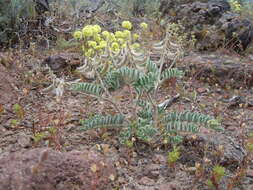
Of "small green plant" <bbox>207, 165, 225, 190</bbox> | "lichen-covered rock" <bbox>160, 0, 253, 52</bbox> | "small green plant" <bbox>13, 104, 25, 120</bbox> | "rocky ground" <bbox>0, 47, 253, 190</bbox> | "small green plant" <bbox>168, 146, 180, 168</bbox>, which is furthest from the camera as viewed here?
"lichen-covered rock" <bbox>160, 0, 253, 52</bbox>

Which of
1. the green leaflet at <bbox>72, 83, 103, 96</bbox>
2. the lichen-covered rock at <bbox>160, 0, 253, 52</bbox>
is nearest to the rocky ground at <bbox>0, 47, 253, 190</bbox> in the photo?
the green leaflet at <bbox>72, 83, 103, 96</bbox>

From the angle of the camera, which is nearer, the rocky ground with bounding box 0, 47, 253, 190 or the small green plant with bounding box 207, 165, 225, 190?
the rocky ground with bounding box 0, 47, 253, 190

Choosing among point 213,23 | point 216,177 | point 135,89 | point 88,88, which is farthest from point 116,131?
point 213,23

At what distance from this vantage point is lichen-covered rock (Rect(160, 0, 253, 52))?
5.43 m

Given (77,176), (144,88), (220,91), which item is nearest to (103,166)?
(77,176)

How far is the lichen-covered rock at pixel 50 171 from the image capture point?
1.91 meters

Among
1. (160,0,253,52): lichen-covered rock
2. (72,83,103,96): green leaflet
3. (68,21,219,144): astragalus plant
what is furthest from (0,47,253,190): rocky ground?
(160,0,253,52): lichen-covered rock

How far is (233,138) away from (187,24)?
3536 mm

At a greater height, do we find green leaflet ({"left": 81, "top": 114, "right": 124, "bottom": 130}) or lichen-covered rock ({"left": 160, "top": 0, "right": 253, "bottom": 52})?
lichen-covered rock ({"left": 160, "top": 0, "right": 253, "bottom": 52})

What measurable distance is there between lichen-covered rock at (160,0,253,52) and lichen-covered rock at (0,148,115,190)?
3917mm

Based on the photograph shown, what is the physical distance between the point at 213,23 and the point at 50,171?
484 cm

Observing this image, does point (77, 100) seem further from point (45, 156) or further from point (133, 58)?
point (45, 156)

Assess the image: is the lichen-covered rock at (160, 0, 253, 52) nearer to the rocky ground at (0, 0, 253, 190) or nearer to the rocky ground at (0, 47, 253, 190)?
the rocky ground at (0, 0, 253, 190)

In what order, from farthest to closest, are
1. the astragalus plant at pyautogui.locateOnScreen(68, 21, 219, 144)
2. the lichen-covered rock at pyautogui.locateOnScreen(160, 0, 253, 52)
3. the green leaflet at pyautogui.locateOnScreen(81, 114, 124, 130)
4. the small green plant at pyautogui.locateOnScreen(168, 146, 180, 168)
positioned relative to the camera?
the lichen-covered rock at pyautogui.locateOnScreen(160, 0, 253, 52) → the green leaflet at pyautogui.locateOnScreen(81, 114, 124, 130) → the astragalus plant at pyautogui.locateOnScreen(68, 21, 219, 144) → the small green plant at pyautogui.locateOnScreen(168, 146, 180, 168)
